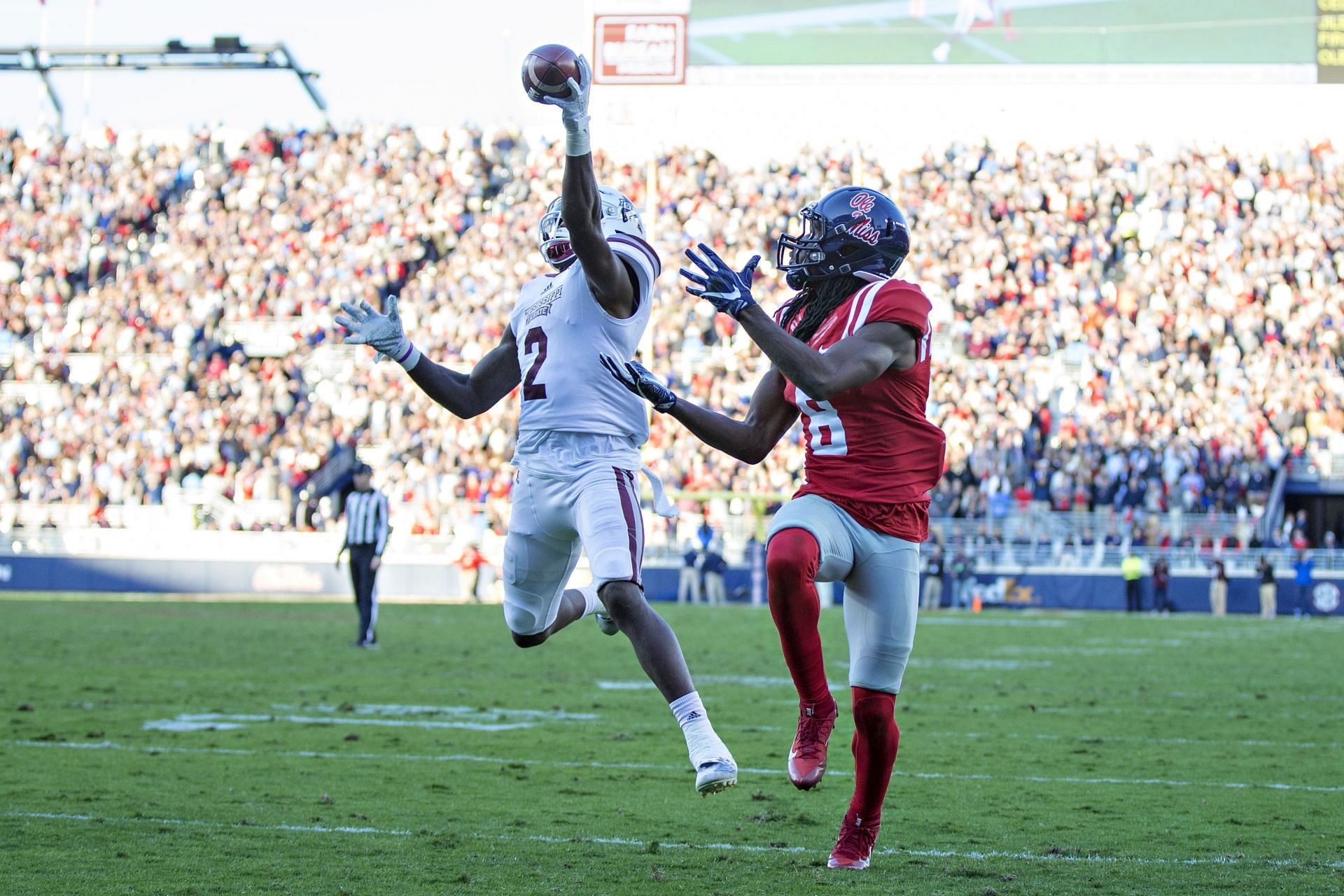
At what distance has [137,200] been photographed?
3197 centimetres

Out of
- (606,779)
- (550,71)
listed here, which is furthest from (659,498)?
(606,779)

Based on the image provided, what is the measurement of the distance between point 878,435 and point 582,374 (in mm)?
1081

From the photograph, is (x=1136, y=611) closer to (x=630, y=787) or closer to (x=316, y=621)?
(x=316, y=621)

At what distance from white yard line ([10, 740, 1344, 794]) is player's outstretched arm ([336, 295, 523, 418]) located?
1.86m

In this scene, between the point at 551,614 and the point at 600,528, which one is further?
the point at 551,614

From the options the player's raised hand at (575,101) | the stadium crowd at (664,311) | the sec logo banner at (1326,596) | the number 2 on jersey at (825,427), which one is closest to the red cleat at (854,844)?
the number 2 on jersey at (825,427)

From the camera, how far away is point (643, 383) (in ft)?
15.6

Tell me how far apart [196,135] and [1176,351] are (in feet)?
66.3

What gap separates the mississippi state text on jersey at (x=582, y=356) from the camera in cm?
532

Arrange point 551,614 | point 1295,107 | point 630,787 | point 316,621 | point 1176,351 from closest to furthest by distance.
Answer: point 551,614, point 630,787, point 316,621, point 1176,351, point 1295,107

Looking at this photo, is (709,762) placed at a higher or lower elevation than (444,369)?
lower

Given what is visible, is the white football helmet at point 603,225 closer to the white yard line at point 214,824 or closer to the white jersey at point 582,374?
the white jersey at point 582,374

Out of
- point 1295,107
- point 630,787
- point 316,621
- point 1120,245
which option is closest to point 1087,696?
point 630,787

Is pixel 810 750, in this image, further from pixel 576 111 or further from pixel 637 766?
pixel 637 766
